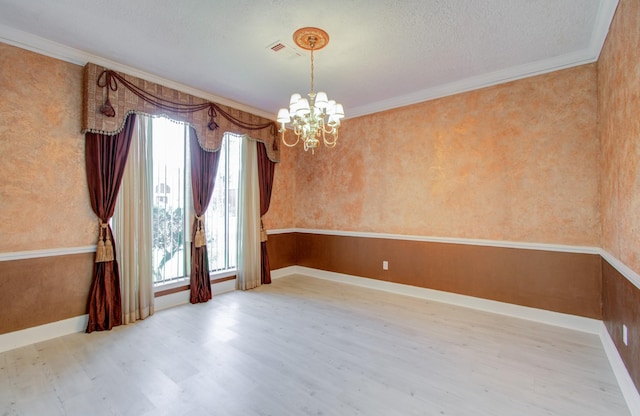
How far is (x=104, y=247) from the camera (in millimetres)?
3199

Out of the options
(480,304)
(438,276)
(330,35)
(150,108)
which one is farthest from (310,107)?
(480,304)

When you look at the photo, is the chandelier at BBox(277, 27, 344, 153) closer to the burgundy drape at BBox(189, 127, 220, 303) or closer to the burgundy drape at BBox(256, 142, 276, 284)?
the burgundy drape at BBox(189, 127, 220, 303)

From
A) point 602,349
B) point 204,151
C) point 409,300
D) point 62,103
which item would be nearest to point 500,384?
point 602,349

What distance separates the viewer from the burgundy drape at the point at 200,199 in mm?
4066

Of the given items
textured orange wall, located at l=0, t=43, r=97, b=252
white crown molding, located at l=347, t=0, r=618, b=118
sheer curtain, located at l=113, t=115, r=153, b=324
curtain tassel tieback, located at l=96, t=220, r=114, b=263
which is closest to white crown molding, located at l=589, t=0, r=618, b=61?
white crown molding, located at l=347, t=0, r=618, b=118

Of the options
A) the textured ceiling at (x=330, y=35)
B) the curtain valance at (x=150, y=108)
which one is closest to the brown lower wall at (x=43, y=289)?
the curtain valance at (x=150, y=108)

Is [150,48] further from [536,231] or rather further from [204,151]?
[536,231]

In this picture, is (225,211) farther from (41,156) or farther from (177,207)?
(41,156)

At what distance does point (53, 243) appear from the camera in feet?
9.78

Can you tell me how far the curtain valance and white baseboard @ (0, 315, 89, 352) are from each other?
206 cm

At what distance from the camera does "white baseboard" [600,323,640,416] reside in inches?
73.1

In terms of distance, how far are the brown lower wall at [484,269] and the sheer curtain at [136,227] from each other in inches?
115

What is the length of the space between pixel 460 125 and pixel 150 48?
383 centimetres

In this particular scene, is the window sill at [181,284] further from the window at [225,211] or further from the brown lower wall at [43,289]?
the brown lower wall at [43,289]
